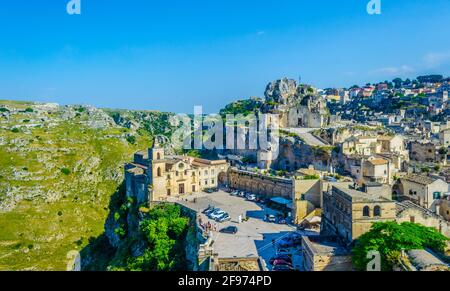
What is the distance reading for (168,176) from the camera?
41906mm

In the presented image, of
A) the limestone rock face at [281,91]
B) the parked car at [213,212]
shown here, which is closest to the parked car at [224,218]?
the parked car at [213,212]

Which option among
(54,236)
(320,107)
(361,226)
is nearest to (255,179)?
(361,226)

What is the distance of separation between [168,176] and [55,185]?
114ft

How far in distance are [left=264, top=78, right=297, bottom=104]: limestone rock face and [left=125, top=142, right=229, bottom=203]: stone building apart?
2977cm

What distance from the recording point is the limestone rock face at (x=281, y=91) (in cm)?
7334

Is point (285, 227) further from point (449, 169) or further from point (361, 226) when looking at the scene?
point (449, 169)

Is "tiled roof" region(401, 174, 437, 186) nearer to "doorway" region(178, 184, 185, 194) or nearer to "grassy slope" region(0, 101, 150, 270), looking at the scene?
"doorway" region(178, 184, 185, 194)

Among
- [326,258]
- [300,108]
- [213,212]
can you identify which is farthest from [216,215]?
[300,108]

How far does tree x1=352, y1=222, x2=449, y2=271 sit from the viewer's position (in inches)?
822

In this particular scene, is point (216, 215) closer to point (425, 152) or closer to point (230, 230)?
point (230, 230)

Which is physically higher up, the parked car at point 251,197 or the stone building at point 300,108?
the stone building at point 300,108

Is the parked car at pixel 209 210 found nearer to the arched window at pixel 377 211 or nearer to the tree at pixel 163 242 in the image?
the tree at pixel 163 242

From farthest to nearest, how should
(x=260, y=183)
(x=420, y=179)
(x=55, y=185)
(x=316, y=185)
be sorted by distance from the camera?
1. (x=55, y=185)
2. (x=260, y=183)
3. (x=420, y=179)
4. (x=316, y=185)

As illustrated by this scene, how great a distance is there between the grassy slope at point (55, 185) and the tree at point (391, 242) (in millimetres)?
41045
